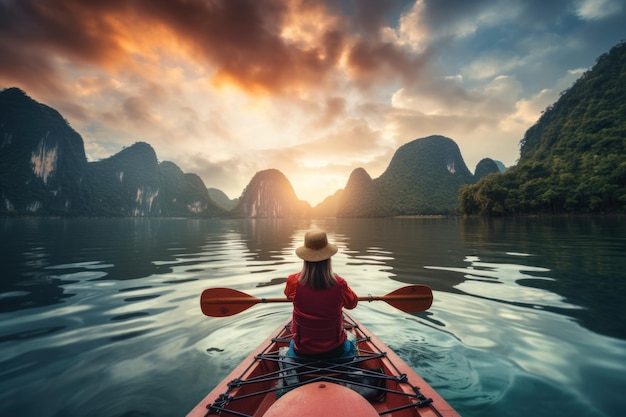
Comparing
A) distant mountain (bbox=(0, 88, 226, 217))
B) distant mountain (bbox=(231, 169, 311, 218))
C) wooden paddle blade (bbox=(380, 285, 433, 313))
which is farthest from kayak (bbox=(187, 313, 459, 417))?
distant mountain (bbox=(231, 169, 311, 218))

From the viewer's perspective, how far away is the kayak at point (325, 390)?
1.58m

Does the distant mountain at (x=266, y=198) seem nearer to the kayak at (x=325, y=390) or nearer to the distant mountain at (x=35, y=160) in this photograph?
the distant mountain at (x=35, y=160)

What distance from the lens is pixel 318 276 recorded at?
2660mm

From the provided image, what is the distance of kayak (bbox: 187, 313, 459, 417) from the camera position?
1.58 m

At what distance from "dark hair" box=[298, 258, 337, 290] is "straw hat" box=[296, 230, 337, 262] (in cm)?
7

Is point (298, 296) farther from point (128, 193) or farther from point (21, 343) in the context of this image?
point (128, 193)

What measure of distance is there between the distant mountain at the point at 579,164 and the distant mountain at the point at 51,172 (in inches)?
5660

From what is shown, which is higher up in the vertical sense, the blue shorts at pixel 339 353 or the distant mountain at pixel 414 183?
the distant mountain at pixel 414 183

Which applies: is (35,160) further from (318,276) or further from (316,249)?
(318,276)

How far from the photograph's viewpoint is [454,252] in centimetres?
1279

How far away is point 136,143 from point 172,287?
7174 inches

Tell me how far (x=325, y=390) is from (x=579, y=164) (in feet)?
213

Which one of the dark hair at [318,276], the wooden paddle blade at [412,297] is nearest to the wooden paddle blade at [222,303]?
the dark hair at [318,276]

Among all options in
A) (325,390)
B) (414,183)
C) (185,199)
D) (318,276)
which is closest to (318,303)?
(318,276)
